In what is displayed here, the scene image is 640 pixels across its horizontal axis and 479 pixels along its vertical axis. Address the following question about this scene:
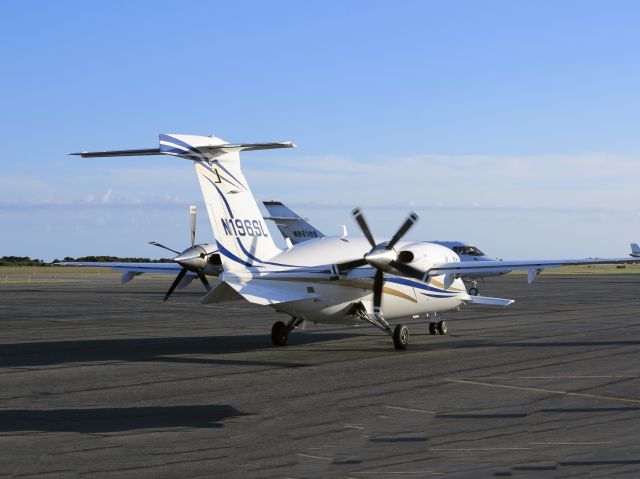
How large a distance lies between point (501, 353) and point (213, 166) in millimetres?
10047

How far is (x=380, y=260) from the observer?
24125 millimetres

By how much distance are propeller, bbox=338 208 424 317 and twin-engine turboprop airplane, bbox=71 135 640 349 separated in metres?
0.03

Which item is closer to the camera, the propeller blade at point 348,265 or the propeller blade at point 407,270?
the propeller blade at point 407,270

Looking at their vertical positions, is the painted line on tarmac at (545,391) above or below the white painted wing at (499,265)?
below

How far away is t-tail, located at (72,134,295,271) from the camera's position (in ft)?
78.0

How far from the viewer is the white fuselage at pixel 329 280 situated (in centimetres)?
2458

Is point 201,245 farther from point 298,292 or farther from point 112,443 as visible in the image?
point 112,443

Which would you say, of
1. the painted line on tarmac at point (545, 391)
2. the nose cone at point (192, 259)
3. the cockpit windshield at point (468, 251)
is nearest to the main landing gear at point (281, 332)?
the nose cone at point (192, 259)

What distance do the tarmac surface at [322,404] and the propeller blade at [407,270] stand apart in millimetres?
2372

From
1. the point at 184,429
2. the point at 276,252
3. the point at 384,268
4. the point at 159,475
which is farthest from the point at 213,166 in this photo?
the point at 159,475

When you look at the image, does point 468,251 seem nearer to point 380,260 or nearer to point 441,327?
point 441,327

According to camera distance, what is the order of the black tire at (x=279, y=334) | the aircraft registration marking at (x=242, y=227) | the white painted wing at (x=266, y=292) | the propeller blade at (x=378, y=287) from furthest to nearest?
the black tire at (x=279, y=334), the propeller blade at (x=378, y=287), the aircraft registration marking at (x=242, y=227), the white painted wing at (x=266, y=292)

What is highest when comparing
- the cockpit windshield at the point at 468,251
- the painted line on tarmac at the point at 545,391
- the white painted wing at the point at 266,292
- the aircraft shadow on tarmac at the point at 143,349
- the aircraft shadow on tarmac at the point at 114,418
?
the cockpit windshield at the point at 468,251

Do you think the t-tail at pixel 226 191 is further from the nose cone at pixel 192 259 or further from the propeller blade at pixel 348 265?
the nose cone at pixel 192 259
